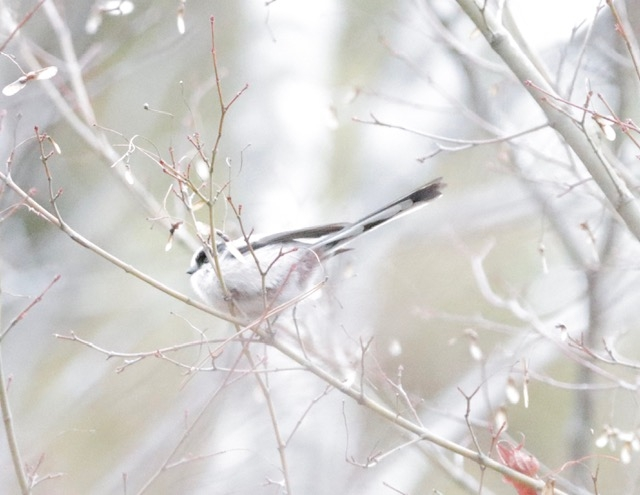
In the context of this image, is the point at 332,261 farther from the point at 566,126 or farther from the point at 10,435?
the point at 10,435

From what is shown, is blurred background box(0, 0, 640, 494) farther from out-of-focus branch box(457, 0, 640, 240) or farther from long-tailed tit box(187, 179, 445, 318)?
out-of-focus branch box(457, 0, 640, 240)

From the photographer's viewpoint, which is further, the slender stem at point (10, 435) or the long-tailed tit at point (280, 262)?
the long-tailed tit at point (280, 262)

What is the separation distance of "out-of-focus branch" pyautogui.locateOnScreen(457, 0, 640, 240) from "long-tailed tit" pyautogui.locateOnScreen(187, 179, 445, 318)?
44 centimetres

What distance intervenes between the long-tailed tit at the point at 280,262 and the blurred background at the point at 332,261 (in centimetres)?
28

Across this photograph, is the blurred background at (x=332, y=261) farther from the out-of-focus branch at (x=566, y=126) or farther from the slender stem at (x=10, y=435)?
the slender stem at (x=10, y=435)

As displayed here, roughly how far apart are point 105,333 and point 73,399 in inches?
43.7

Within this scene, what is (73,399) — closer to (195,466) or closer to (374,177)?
(195,466)

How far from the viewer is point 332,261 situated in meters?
3.95

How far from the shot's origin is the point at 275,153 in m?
8.11

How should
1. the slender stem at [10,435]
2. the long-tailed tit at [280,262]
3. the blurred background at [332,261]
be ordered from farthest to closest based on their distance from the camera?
the blurred background at [332,261], the long-tailed tit at [280,262], the slender stem at [10,435]

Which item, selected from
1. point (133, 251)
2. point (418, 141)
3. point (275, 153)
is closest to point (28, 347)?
point (133, 251)

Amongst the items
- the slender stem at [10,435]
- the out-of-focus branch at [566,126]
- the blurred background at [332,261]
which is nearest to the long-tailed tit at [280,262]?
the blurred background at [332,261]

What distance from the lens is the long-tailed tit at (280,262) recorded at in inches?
115

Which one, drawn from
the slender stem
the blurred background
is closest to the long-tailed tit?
the blurred background
